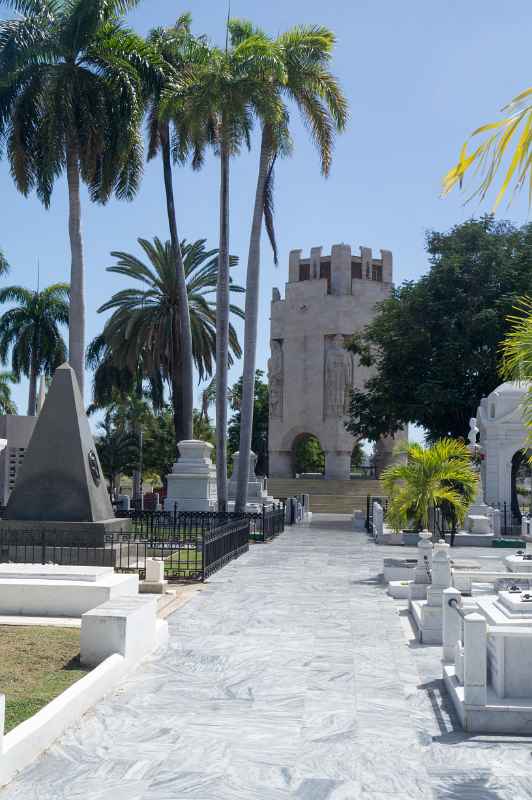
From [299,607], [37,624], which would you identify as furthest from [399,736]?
[299,607]

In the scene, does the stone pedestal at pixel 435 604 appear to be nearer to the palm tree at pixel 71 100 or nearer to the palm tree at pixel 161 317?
the palm tree at pixel 71 100

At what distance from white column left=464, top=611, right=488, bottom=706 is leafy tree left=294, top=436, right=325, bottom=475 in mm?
67883

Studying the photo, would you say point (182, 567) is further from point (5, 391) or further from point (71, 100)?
point (5, 391)

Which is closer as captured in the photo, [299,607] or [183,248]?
[299,607]

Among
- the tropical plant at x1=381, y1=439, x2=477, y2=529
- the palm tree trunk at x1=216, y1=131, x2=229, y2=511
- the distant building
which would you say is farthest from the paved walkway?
the distant building

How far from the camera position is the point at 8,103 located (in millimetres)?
25484

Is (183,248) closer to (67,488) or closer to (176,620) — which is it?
(67,488)

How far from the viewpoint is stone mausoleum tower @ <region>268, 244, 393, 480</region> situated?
6306 centimetres

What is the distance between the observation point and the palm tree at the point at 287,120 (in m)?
26.1

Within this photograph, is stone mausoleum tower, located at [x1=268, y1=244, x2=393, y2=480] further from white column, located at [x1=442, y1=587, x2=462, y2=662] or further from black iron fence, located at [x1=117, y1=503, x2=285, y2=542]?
white column, located at [x1=442, y1=587, x2=462, y2=662]

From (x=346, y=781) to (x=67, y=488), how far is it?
34.0ft

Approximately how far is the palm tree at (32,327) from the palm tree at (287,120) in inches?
967

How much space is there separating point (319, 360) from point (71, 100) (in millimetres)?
40689

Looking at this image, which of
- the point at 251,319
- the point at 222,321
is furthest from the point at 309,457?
the point at 251,319
